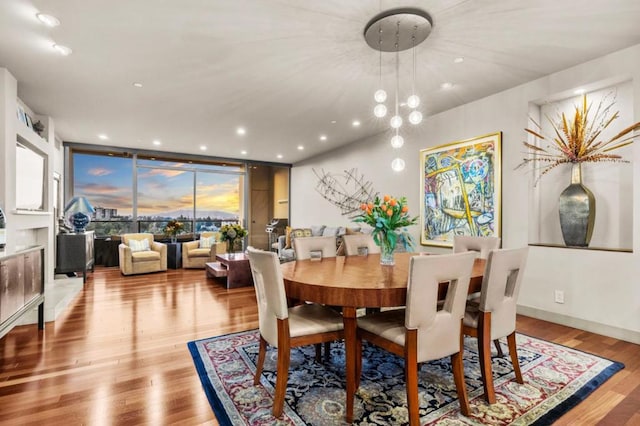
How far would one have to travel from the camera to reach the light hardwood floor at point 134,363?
1.84 metres

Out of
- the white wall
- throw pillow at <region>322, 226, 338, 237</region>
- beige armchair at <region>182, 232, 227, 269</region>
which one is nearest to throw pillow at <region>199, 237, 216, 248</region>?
beige armchair at <region>182, 232, 227, 269</region>

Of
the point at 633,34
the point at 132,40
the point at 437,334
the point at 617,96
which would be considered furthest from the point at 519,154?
the point at 132,40

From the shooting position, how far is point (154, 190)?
798 centimetres

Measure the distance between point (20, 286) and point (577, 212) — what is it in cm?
527

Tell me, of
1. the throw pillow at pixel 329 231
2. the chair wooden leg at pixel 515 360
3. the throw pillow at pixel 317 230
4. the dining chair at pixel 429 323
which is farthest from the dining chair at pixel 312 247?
the throw pillow at pixel 317 230

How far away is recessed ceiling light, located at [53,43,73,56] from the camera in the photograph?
2.85 meters

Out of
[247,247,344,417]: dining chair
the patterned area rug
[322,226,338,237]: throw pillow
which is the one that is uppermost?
[322,226,338,237]: throw pillow

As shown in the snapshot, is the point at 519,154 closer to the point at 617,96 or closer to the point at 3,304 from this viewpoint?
the point at 617,96

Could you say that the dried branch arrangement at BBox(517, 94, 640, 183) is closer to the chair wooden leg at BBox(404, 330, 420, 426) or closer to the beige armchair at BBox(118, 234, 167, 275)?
the chair wooden leg at BBox(404, 330, 420, 426)

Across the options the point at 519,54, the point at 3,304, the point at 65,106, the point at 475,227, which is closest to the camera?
the point at 3,304

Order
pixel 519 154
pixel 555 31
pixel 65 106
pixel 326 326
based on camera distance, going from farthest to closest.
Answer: pixel 65 106, pixel 519 154, pixel 555 31, pixel 326 326

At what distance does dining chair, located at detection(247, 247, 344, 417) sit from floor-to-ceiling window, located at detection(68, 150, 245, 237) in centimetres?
672

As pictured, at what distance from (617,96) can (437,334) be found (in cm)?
333

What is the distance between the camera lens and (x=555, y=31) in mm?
2623
